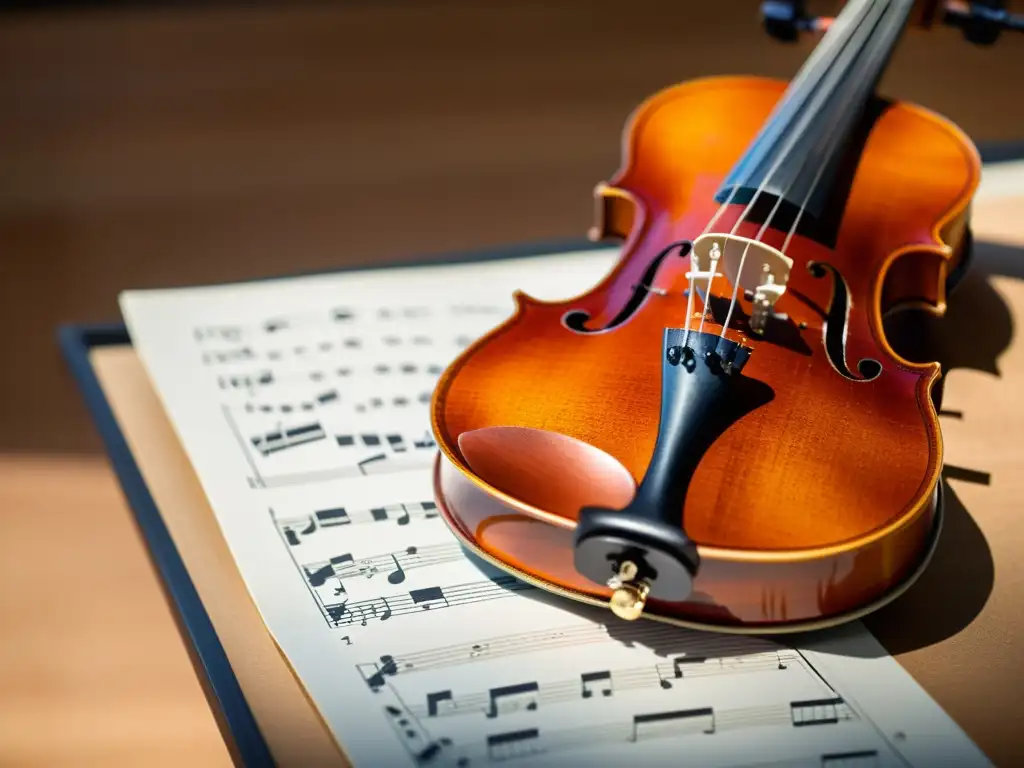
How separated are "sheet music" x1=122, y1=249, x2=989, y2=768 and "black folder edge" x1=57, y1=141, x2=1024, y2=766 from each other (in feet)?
0.11

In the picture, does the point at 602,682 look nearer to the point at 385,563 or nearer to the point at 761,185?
the point at 385,563

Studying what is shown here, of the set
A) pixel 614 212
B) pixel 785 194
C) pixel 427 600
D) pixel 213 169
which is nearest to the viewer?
pixel 427 600

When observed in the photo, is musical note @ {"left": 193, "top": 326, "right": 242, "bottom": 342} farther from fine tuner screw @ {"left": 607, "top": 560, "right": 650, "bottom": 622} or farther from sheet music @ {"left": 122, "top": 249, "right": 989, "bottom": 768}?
fine tuner screw @ {"left": 607, "top": 560, "right": 650, "bottom": 622}

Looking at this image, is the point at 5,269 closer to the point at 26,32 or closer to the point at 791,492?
the point at 26,32

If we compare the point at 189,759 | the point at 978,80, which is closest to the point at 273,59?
the point at 978,80

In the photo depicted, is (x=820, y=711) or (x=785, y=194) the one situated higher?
(x=785, y=194)

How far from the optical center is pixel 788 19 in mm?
979

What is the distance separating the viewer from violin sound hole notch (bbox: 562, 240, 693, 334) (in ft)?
2.24

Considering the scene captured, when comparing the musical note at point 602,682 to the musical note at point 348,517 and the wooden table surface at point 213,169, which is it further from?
the wooden table surface at point 213,169

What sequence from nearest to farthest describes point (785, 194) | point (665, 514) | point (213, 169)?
point (665, 514)
point (785, 194)
point (213, 169)

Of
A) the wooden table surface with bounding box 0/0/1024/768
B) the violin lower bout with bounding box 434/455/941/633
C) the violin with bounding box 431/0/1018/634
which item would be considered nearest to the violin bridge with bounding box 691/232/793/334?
the violin with bounding box 431/0/1018/634

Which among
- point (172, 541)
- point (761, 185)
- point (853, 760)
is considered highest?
point (761, 185)

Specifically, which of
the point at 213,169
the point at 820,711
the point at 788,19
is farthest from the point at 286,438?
the point at 213,169

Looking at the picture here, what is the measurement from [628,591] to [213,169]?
146 cm
